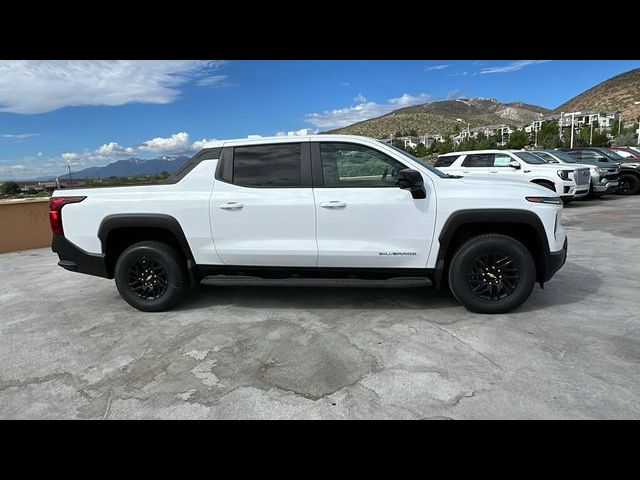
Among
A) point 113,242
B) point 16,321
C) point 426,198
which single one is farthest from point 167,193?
point 426,198

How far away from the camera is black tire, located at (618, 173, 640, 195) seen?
562 inches

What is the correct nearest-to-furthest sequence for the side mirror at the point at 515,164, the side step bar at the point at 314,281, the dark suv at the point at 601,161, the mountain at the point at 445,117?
the side step bar at the point at 314,281 < the side mirror at the point at 515,164 < the dark suv at the point at 601,161 < the mountain at the point at 445,117

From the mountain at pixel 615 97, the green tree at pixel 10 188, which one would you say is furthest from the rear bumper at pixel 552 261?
the mountain at pixel 615 97

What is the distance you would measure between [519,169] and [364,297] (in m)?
9.11

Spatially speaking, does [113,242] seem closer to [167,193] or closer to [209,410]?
[167,193]

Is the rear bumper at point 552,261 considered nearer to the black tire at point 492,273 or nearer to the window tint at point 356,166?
the black tire at point 492,273

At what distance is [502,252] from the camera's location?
3.62m

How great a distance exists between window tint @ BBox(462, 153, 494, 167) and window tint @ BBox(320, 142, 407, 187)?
28.9 ft

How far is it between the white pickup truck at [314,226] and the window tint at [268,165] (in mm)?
11

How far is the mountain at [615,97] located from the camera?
91.1 meters

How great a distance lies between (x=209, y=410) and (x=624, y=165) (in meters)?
17.6

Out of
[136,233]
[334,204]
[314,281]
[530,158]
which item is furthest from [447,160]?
[136,233]

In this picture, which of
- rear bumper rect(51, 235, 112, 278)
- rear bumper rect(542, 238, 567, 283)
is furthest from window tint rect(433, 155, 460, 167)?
rear bumper rect(51, 235, 112, 278)
